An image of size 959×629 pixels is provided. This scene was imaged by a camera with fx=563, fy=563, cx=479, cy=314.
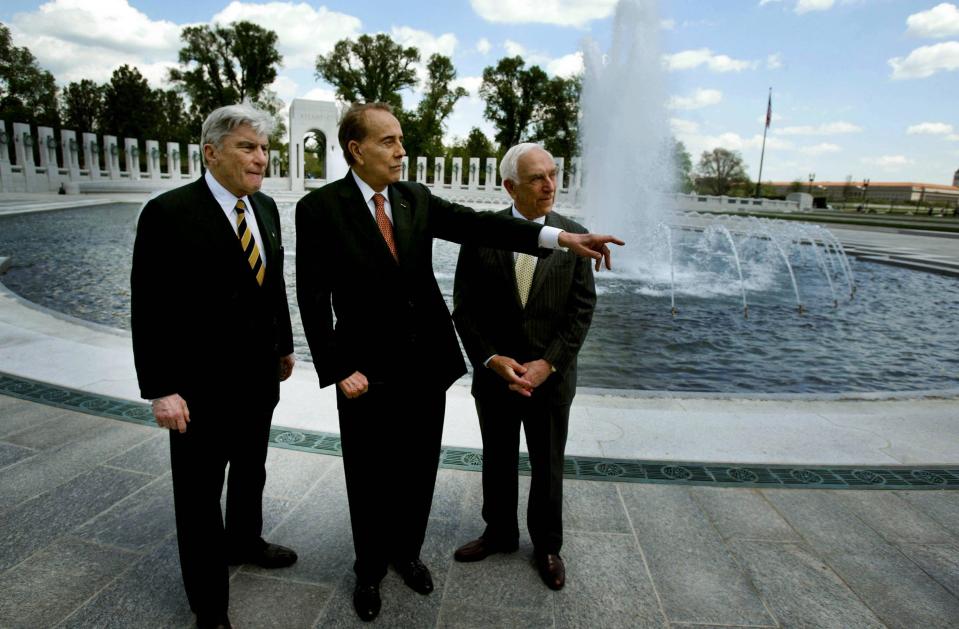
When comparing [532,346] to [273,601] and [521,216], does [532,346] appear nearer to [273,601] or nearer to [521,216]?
[521,216]

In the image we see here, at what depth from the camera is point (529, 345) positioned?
8.71 feet

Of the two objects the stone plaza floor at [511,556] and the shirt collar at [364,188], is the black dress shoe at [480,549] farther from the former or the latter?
the shirt collar at [364,188]

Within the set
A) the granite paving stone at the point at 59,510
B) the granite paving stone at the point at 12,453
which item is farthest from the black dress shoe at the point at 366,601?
the granite paving stone at the point at 12,453

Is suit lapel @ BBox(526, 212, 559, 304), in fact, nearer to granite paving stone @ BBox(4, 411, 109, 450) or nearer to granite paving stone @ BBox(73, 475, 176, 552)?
granite paving stone @ BBox(73, 475, 176, 552)

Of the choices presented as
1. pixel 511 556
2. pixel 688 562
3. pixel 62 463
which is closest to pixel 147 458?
pixel 62 463

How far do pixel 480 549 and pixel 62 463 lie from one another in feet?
8.85

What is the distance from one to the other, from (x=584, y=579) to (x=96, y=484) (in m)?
2.81

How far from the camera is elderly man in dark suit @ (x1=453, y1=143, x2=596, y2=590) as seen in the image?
262 centimetres

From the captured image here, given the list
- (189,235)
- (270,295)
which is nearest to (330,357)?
(270,295)

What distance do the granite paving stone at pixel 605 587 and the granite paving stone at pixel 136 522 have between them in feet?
6.44

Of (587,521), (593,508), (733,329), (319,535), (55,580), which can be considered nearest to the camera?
(55,580)

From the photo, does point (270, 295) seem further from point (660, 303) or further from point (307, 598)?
point (660, 303)

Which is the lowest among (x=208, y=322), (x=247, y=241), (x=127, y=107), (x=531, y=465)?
(x=531, y=465)

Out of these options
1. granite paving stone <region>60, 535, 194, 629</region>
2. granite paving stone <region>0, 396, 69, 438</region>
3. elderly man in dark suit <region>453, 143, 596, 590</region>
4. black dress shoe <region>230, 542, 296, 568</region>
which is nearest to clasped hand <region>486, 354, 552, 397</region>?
elderly man in dark suit <region>453, 143, 596, 590</region>
